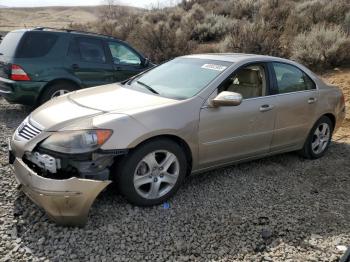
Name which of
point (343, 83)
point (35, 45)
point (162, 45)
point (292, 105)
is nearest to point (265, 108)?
point (292, 105)

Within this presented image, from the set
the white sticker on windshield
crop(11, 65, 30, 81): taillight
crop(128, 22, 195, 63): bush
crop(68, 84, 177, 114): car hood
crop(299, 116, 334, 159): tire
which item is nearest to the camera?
crop(68, 84, 177, 114): car hood

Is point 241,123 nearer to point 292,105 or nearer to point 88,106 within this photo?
point 292,105

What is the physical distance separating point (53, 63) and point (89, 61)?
2.62 ft

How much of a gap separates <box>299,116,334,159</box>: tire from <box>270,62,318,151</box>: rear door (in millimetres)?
170

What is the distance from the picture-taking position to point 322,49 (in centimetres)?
1180

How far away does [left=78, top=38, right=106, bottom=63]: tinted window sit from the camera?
319 inches

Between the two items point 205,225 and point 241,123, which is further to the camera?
point 241,123

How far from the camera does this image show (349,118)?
26.8 ft

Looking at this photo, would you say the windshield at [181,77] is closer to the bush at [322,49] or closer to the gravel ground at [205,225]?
the gravel ground at [205,225]

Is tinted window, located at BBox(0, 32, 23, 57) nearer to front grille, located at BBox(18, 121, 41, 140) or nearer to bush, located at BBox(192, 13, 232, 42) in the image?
front grille, located at BBox(18, 121, 41, 140)

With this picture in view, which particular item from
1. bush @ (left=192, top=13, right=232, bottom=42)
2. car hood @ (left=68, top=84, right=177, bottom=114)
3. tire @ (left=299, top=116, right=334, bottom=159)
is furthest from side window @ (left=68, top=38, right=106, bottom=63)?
bush @ (left=192, top=13, right=232, bottom=42)

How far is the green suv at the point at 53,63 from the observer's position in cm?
723

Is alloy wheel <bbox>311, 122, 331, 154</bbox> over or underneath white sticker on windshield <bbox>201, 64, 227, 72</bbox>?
underneath

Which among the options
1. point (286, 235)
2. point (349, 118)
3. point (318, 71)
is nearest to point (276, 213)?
point (286, 235)
